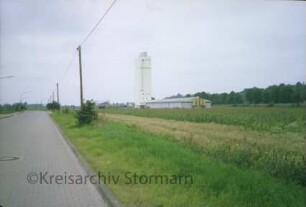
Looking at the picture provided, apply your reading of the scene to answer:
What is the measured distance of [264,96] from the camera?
47.5m

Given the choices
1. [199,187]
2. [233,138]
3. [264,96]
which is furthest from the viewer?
[264,96]

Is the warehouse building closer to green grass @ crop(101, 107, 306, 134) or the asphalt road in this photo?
green grass @ crop(101, 107, 306, 134)

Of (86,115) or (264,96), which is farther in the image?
(264,96)

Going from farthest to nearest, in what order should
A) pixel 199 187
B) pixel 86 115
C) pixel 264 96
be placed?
1. pixel 264 96
2. pixel 86 115
3. pixel 199 187

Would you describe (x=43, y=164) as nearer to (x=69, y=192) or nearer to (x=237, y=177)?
(x=69, y=192)

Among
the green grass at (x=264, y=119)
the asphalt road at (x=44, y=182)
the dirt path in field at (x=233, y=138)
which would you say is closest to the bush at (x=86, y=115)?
the dirt path in field at (x=233, y=138)

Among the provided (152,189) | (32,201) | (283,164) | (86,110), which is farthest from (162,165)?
(86,110)

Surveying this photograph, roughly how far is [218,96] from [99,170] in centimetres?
7366

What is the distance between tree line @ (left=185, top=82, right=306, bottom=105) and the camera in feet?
82.9

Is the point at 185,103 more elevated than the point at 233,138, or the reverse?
the point at 185,103

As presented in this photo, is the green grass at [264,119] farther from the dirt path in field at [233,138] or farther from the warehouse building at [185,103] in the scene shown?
the warehouse building at [185,103]

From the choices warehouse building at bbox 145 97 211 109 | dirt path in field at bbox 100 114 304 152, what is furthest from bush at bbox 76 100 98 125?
warehouse building at bbox 145 97 211 109

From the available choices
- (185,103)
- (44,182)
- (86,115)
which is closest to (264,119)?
(86,115)

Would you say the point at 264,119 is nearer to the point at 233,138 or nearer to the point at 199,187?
the point at 233,138
